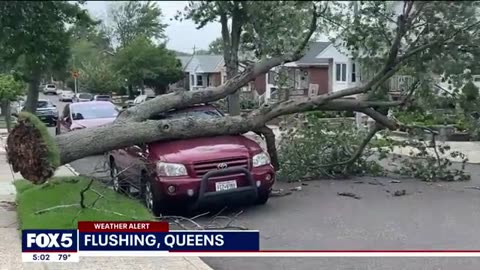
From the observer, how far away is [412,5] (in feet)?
12.4

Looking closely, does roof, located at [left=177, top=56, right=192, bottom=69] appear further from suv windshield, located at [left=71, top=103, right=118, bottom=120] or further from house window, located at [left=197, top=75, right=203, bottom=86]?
suv windshield, located at [left=71, top=103, right=118, bottom=120]

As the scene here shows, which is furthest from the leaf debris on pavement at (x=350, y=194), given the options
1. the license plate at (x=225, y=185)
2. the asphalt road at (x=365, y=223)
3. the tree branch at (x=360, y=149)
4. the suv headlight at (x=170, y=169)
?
the suv headlight at (x=170, y=169)

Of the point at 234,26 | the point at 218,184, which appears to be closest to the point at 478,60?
the point at 218,184

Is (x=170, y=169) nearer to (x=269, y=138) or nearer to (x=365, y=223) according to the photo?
(x=269, y=138)

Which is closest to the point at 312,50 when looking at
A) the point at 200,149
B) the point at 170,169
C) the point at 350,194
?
the point at 200,149

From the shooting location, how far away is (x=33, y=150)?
5754 mm

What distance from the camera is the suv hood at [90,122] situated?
23.2 feet

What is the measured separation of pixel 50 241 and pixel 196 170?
296 centimetres

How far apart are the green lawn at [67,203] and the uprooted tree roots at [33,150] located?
0.60 metres

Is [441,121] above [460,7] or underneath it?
underneath

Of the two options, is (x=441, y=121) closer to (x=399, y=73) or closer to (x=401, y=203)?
(x=401, y=203)

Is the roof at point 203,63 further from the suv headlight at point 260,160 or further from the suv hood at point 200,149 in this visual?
the suv headlight at point 260,160

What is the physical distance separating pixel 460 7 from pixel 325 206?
5.53 meters

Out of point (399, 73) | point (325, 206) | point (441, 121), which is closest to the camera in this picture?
point (399, 73)
